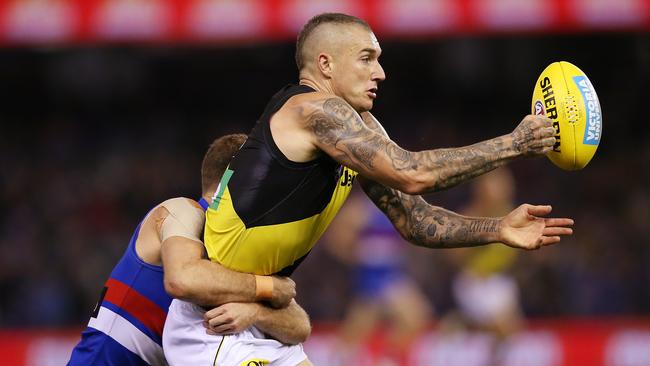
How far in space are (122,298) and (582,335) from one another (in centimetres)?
753

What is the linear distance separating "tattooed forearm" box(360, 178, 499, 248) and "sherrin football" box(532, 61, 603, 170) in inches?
17.4

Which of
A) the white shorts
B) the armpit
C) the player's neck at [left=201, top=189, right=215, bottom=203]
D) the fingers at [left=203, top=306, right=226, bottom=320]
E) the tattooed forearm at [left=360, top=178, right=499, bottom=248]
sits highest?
the tattooed forearm at [left=360, top=178, right=499, bottom=248]

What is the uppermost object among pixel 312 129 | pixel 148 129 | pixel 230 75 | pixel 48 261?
pixel 230 75

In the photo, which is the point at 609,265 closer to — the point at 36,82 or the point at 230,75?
the point at 230,75

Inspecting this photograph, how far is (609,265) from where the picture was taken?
14.2 m

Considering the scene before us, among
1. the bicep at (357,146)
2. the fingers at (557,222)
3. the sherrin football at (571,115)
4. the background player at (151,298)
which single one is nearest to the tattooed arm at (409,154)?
the bicep at (357,146)

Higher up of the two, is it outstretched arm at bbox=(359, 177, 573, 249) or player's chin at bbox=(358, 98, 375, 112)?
player's chin at bbox=(358, 98, 375, 112)

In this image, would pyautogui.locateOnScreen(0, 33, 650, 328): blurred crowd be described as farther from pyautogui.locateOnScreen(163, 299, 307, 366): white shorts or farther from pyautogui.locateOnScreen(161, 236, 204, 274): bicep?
pyautogui.locateOnScreen(161, 236, 204, 274): bicep

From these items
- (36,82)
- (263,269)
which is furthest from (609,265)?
(263,269)

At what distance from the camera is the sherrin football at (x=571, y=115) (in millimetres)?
5168

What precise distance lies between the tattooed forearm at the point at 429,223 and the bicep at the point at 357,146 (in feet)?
2.00

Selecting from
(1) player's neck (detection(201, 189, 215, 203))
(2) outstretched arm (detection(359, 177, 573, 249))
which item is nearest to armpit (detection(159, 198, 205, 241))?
(1) player's neck (detection(201, 189, 215, 203))

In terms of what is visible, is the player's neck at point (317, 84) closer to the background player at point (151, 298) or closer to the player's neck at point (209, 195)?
the background player at point (151, 298)

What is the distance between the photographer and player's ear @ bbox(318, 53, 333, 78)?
5.35 meters
